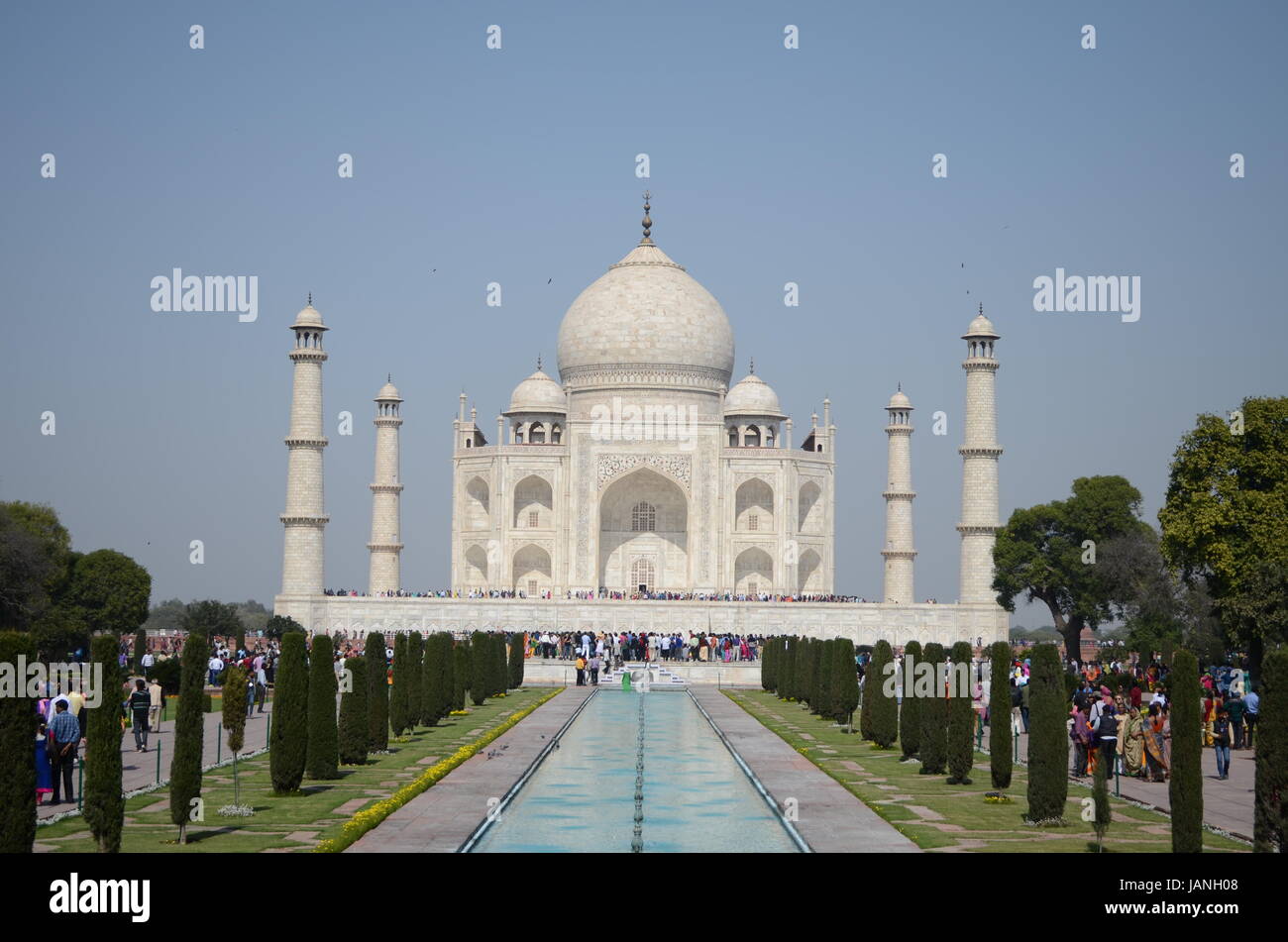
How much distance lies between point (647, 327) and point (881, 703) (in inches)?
1258

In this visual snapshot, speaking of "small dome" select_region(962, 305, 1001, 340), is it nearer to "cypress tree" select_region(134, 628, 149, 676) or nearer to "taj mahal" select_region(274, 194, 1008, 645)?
"taj mahal" select_region(274, 194, 1008, 645)

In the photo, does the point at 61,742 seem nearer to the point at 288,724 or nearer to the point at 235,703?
the point at 288,724

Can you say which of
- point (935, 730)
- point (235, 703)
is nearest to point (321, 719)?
point (235, 703)

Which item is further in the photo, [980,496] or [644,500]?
[644,500]

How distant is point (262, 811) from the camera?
13047mm

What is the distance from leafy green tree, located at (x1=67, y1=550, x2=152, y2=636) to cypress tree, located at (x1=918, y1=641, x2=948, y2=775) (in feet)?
95.3

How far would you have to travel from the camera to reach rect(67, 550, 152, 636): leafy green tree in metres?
40.6

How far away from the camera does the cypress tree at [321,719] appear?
15.0 meters

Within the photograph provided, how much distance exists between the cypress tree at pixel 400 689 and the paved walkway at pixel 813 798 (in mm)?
4009

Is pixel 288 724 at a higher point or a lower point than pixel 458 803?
higher

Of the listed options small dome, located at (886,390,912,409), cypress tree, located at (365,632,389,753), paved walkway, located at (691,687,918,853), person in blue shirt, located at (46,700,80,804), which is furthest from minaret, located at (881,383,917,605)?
person in blue shirt, located at (46,700,80,804)

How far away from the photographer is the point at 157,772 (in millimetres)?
15062

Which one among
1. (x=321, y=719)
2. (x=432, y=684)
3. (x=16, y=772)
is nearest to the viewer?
(x=16, y=772)
